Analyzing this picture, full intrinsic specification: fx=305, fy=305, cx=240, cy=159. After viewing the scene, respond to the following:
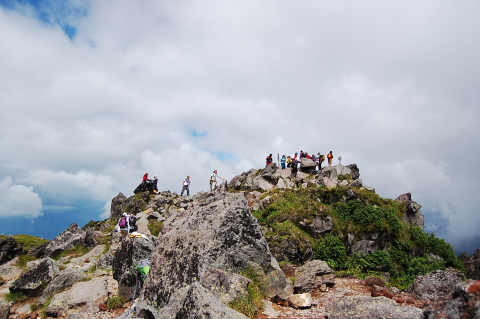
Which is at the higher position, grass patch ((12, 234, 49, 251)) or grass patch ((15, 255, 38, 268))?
grass patch ((12, 234, 49, 251))

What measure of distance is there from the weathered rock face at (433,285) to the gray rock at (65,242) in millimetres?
29552

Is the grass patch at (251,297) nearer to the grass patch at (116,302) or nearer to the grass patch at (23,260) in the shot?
the grass patch at (116,302)

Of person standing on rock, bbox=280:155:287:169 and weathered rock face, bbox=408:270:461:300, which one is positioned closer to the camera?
weathered rock face, bbox=408:270:461:300

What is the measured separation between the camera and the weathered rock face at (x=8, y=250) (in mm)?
29344

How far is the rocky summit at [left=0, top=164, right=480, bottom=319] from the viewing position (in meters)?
9.45

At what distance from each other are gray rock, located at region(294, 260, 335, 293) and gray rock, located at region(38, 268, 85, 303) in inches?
469

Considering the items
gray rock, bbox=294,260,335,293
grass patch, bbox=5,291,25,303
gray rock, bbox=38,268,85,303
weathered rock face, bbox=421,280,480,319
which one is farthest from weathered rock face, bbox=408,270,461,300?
grass patch, bbox=5,291,25,303

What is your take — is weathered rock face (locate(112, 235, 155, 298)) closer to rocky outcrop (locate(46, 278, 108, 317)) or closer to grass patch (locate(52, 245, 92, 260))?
rocky outcrop (locate(46, 278, 108, 317))

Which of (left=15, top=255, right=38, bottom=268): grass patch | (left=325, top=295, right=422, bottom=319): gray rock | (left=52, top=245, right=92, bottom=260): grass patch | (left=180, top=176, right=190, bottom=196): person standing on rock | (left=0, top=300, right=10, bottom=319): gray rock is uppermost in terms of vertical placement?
(left=180, top=176, right=190, bottom=196): person standing on rock

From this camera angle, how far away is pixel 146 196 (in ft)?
149

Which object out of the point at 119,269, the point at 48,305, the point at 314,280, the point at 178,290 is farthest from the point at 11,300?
the point at 314,280

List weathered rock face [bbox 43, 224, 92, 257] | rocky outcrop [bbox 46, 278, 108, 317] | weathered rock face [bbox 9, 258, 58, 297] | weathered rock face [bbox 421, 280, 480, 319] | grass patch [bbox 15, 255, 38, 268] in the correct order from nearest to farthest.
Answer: weathered rock face [bbox 421, 280, 480, 319]
rocky outcrop [bbox 46, 278, 108, 317]
weathered rock face [bbox 9, 258, 58, 297]
grass patch [bbox 15, 255, 38, 268]
weathered rock face [bbox 43, 224, 92, 257]

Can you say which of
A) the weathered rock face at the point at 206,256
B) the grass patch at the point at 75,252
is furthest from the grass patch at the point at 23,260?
the weathered rock face at the point at 206,256

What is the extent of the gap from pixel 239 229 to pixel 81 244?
81.9ft
